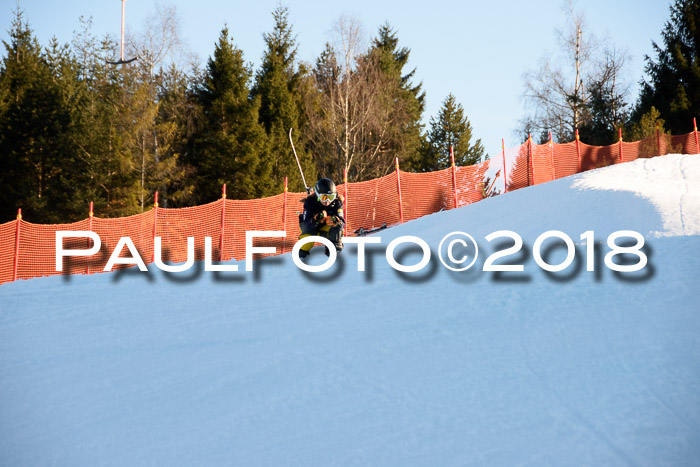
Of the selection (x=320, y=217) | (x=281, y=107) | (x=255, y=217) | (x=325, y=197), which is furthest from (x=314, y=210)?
(x=281, y=107)

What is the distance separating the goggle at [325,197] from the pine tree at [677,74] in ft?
108

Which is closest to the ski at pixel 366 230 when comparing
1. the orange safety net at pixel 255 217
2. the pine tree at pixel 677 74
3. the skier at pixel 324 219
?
the orange safety net at pixel 255 217

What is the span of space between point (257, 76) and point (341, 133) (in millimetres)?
8333

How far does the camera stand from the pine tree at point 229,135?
31.0 metres

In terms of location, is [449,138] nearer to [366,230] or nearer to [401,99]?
[401,99]

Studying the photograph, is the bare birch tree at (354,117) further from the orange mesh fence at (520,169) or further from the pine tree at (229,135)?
the orange mesh fence at (520,169)

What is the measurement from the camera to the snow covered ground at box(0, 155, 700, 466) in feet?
20.6

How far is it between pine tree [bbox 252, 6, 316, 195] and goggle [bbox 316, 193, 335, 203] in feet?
71.7

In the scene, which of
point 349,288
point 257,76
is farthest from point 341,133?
point 349,288

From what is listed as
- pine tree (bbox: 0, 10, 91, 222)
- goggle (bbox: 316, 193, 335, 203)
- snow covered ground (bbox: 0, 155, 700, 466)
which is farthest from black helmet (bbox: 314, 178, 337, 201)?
pine tree (bbox: 0, 10, 91, 222)

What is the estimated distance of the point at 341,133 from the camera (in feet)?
112

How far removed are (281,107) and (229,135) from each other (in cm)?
523

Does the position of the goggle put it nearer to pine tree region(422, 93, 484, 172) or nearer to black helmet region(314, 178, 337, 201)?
black helmet region(314, 178, 337, 201)

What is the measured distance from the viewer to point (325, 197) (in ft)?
31.3
